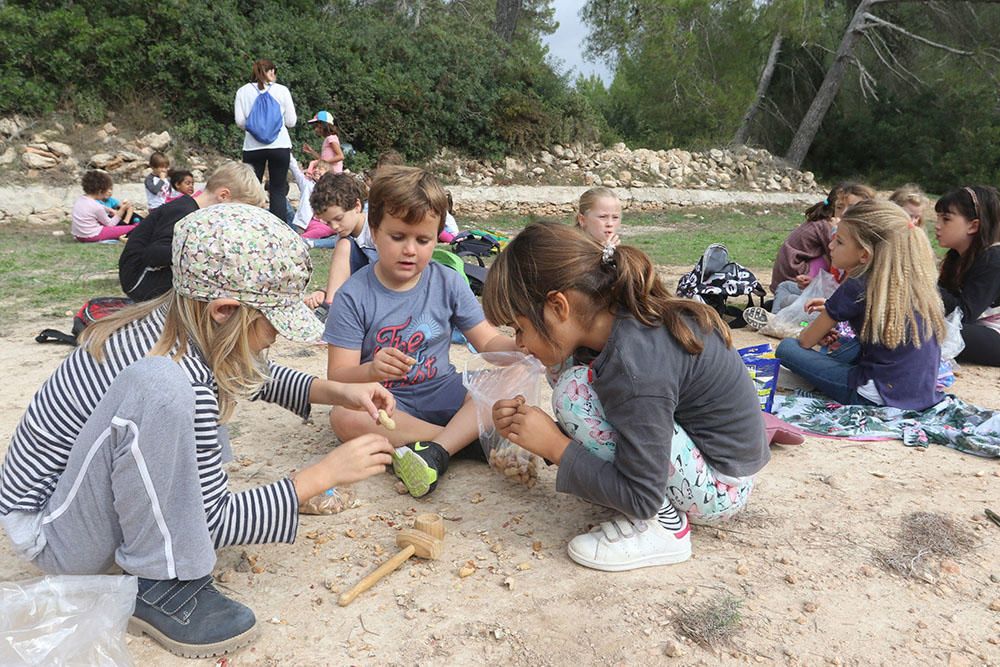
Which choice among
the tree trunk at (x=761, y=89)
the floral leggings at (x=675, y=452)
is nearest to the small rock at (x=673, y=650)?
the floral leggings at (x=675, y=452)

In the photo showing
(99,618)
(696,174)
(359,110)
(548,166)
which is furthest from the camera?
(696,174)

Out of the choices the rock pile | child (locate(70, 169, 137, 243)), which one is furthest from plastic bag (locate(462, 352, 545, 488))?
the rock pile

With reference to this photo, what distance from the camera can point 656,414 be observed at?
2225mm

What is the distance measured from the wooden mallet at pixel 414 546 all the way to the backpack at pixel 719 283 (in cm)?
387

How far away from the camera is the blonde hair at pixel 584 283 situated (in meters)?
2.27

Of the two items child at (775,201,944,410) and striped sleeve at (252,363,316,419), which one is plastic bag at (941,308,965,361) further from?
striped sleeve at (252,363,316,419)

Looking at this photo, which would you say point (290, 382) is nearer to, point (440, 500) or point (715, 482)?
point (440, 500)

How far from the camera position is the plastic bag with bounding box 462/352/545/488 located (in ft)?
9.77

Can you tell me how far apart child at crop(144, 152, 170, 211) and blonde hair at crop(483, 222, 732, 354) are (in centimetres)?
942

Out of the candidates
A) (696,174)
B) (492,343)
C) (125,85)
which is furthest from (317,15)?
(492,343)

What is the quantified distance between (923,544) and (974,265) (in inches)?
108

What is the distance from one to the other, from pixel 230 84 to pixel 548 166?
21.7ft

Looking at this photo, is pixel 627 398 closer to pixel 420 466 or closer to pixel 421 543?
→ pixel 421 543

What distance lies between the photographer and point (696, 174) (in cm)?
1769
